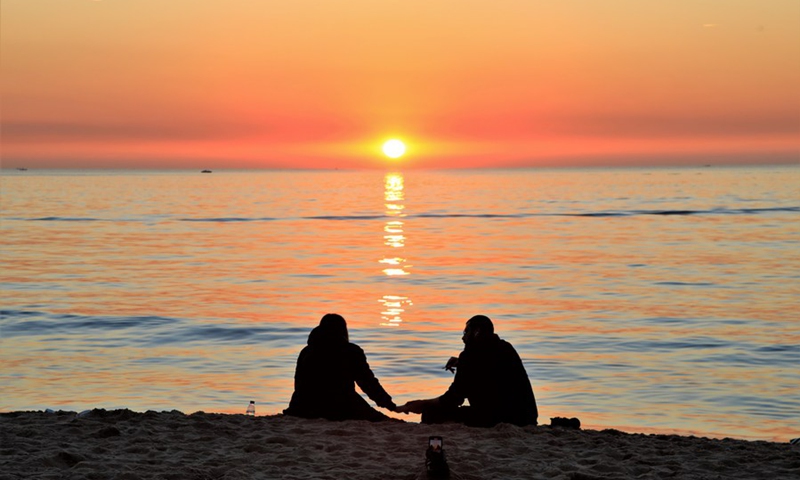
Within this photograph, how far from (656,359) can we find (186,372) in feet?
25.4

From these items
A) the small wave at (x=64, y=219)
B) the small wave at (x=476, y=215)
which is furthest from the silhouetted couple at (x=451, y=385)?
the small wave at (x=476, y=215)

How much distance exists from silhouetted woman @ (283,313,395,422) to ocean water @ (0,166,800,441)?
2.78m

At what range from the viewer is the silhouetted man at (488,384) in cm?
1001

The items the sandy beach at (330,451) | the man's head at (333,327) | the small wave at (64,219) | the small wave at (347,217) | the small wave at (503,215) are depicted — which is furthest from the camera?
the small wave at (347,217)

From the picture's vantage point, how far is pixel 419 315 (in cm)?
2180

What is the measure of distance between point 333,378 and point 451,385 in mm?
1251

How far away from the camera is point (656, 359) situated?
1661 cm

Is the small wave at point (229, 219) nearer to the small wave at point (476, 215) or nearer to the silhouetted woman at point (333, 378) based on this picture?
the small wave at point (476, 215)

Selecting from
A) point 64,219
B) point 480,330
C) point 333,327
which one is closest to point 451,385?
point 480,330

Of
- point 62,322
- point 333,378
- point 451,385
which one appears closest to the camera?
point 451,385

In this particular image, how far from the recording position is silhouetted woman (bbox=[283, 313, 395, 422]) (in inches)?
406

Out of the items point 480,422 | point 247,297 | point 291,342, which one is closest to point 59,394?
point 291,342

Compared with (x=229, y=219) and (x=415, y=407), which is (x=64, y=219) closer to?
(x=229, y=219)

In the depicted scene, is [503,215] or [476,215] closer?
[503,215]
